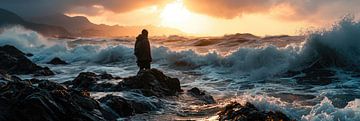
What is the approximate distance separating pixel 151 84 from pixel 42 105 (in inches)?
218

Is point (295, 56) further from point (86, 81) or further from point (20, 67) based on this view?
point (20, 67)

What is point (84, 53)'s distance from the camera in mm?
36250

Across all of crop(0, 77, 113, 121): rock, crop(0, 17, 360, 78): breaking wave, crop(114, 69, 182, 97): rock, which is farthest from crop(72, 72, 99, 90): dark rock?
crop(0, 17, 360, 78): breaking wave

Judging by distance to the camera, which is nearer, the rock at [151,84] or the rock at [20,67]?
the rock at [151,84]

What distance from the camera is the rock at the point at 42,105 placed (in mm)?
7020

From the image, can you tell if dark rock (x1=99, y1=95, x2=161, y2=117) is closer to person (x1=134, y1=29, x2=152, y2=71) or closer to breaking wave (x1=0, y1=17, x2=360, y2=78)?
person (x1=134, y1=29, x2=152, y2=71)

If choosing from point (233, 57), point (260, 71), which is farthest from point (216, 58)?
point (260, 71)

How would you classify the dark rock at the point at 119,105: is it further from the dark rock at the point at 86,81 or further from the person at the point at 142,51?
the person at the point at 142,51

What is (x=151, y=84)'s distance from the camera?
496 inches

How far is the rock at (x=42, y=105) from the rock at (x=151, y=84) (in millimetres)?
3459

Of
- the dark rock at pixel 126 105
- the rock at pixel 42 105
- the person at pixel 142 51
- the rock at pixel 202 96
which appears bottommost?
the rock at pixel 202 96

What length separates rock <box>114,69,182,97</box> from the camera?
12.2 metres

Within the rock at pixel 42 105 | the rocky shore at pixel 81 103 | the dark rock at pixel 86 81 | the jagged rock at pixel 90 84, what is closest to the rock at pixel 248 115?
the rocky shore at pixel 81 103

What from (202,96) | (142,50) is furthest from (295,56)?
(202,96)
